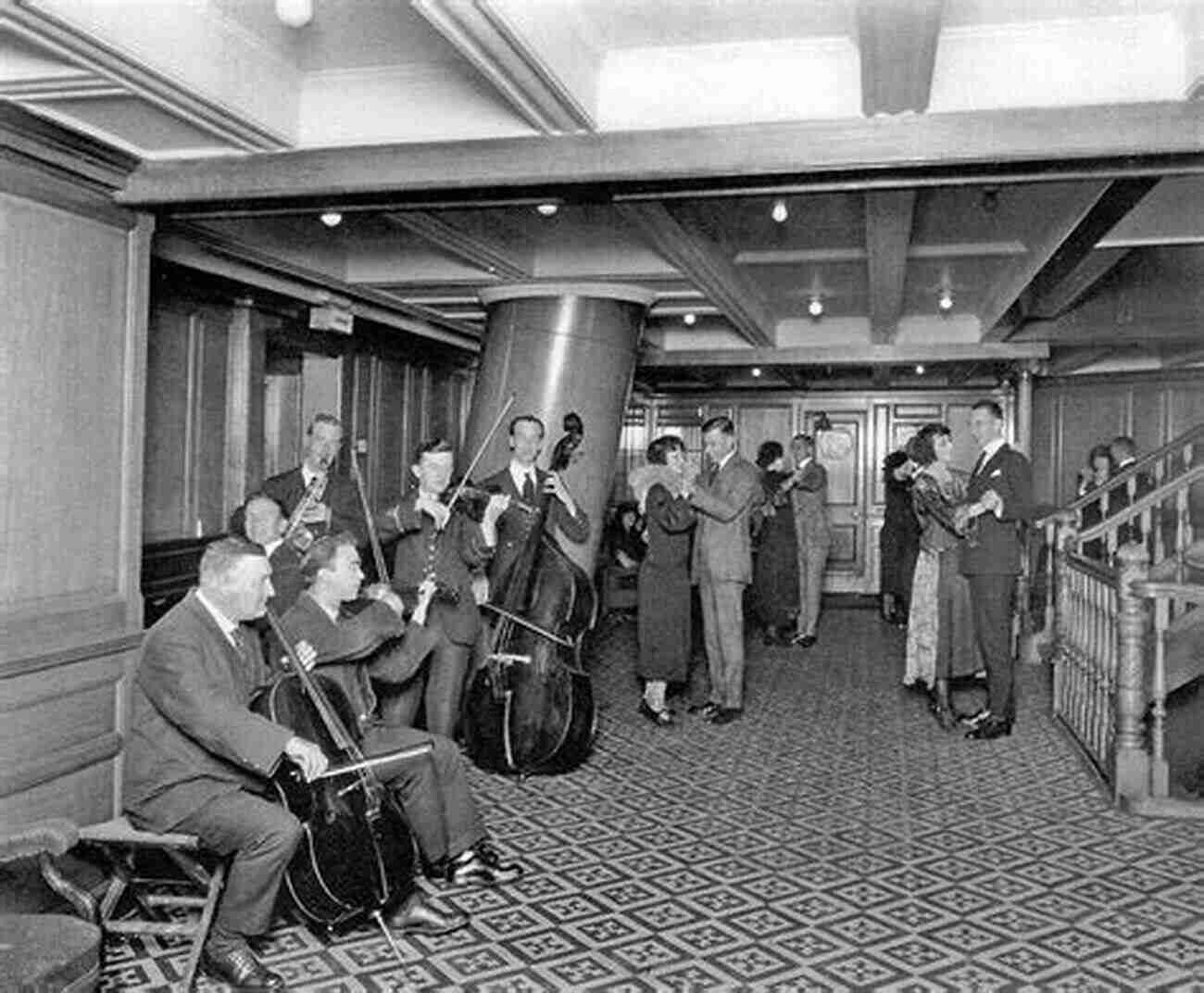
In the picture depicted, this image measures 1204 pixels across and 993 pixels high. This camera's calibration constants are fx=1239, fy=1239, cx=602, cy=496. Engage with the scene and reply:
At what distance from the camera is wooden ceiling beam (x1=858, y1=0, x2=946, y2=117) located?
9.18ft

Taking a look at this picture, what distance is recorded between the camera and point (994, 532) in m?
5.89

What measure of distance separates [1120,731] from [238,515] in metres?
3.74

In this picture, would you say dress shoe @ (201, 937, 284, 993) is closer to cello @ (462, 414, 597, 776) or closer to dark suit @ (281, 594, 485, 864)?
dark suit @ (281, 594, 485, 864)

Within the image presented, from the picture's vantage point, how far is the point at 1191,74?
10.9 feet

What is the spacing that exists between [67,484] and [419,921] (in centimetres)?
178

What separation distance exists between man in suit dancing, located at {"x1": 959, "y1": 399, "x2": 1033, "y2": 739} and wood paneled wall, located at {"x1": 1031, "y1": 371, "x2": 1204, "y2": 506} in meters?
5.81

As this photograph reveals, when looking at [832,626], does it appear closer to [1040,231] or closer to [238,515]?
[1040,231]

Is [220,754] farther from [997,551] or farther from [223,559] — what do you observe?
[997,551]

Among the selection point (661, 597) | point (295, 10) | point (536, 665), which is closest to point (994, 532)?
point (661, 597)

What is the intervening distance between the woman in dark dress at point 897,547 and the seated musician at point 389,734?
20.5ft

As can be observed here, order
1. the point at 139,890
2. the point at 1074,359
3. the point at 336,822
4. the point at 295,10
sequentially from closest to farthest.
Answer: the point at 295,10, the point at 336,822, the point at 139,890, the point at 1074,359

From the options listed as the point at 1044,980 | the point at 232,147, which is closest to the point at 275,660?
the point at 232,147

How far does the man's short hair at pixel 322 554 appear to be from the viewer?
388 centimetres

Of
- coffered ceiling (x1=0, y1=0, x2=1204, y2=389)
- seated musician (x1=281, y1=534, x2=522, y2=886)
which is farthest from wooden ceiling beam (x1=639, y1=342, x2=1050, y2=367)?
seated musician (x1=281, y1=534, x2=522, y2=886)
